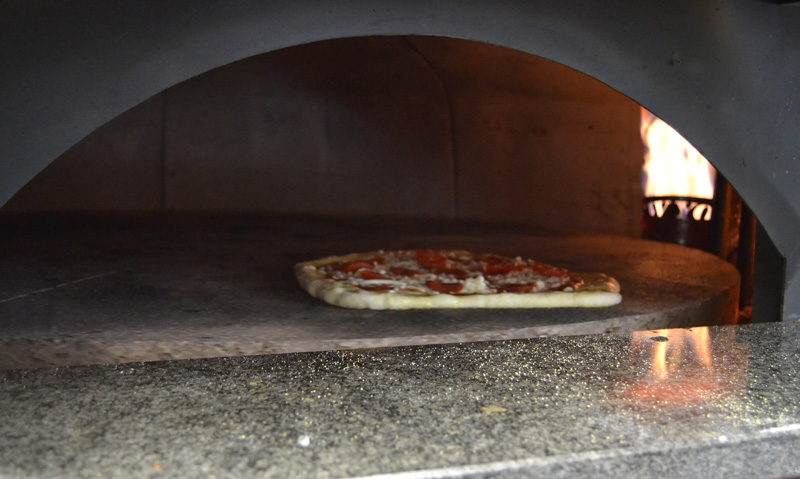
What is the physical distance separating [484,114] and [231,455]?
6515 mm

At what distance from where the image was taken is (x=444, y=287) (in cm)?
311

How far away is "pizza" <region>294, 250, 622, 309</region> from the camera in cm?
289

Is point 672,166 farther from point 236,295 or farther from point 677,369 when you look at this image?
point 677,369

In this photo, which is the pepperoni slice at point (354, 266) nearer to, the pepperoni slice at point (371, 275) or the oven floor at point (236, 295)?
the pepperoni slice at point (371, 275)

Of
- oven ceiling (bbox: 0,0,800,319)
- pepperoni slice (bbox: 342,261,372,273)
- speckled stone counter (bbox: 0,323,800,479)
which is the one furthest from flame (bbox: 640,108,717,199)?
speckled stone counter (bbox: 0,323,800,479)

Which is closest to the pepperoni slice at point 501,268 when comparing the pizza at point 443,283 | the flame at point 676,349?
the pizza at point 443,283

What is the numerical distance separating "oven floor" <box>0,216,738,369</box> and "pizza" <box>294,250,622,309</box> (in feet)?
0.20

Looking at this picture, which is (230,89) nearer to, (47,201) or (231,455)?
(47,201)

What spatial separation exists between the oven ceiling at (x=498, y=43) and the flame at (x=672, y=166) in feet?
Answer: 9.24

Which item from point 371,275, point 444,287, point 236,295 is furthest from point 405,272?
point 236,295

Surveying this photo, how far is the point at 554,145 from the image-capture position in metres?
7.07

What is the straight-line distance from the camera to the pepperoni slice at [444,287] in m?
3.06

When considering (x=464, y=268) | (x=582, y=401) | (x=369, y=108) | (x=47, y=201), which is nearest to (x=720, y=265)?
(x=464, y=268)

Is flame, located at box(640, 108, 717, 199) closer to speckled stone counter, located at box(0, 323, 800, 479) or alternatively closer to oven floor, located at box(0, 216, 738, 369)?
oven floor, located at box(0, 216, 738, 369)
